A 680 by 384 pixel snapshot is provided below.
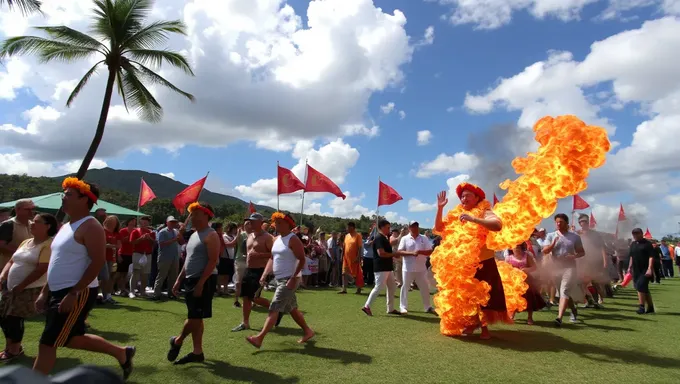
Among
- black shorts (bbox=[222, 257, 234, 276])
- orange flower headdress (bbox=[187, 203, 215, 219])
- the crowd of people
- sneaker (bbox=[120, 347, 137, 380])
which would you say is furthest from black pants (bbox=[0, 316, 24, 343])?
black shorts (bbox=[222, 257, 234, 276])

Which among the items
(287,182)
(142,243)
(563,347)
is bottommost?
(563,347)

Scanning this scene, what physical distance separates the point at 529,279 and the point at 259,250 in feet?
17.6

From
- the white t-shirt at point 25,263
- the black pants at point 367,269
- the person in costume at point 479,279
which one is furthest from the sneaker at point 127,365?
the black pants at point 367,269

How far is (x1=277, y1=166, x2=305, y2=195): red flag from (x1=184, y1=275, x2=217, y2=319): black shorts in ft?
40.4

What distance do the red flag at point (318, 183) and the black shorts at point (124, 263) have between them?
315 inches

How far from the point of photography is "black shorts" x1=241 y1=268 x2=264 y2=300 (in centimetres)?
747

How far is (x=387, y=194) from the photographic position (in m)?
19.3

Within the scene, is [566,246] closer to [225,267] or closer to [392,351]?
[392,351]

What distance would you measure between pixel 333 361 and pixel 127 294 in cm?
819

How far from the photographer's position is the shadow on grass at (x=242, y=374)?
4938 mm

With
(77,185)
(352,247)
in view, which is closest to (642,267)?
(352,247)

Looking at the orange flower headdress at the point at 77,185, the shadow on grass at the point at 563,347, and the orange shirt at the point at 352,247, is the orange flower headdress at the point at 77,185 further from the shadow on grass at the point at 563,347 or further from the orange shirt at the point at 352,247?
the orange shirt at the point at 352,247

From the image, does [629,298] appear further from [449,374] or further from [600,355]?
[449,374]

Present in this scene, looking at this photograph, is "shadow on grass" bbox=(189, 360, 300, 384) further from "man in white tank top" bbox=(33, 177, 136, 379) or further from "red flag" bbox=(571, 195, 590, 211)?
"red flag" bbox=(571, 195, 590, 211)
